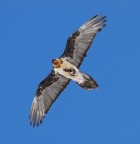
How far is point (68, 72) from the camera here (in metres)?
34.5

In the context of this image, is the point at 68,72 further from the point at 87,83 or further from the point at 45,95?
the point at 45,95

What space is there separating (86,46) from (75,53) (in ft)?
2.01

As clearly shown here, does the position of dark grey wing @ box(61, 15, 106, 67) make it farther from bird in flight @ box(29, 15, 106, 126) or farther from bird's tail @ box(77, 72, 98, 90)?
bird's tail @ box(77, 72, 98, 90)

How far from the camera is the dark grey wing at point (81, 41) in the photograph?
34562mm

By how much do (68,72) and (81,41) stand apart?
160 cm

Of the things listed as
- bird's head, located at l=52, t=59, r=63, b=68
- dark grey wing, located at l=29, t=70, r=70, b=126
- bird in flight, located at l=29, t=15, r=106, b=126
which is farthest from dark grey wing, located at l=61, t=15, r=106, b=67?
dark grey wing, located at l=29, t=70, r=70, b=126

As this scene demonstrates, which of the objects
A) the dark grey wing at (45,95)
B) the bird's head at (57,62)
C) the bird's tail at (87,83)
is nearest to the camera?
the bird's tail at (87,83)

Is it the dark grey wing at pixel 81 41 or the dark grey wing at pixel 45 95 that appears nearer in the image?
the dark grey wing at pixel 81 41

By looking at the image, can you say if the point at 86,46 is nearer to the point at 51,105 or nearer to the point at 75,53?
the point at 75,53

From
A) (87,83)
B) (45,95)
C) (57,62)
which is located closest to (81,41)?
(57,62)

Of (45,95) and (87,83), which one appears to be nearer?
(87,83)

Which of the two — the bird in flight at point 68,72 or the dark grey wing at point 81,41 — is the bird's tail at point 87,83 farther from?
the dark grey wing at point 81,41

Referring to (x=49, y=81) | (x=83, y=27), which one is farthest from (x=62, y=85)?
(x=83, y=27)

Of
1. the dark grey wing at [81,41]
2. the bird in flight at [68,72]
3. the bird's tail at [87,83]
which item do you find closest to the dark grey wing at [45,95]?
the bird in flight at [68,72]
